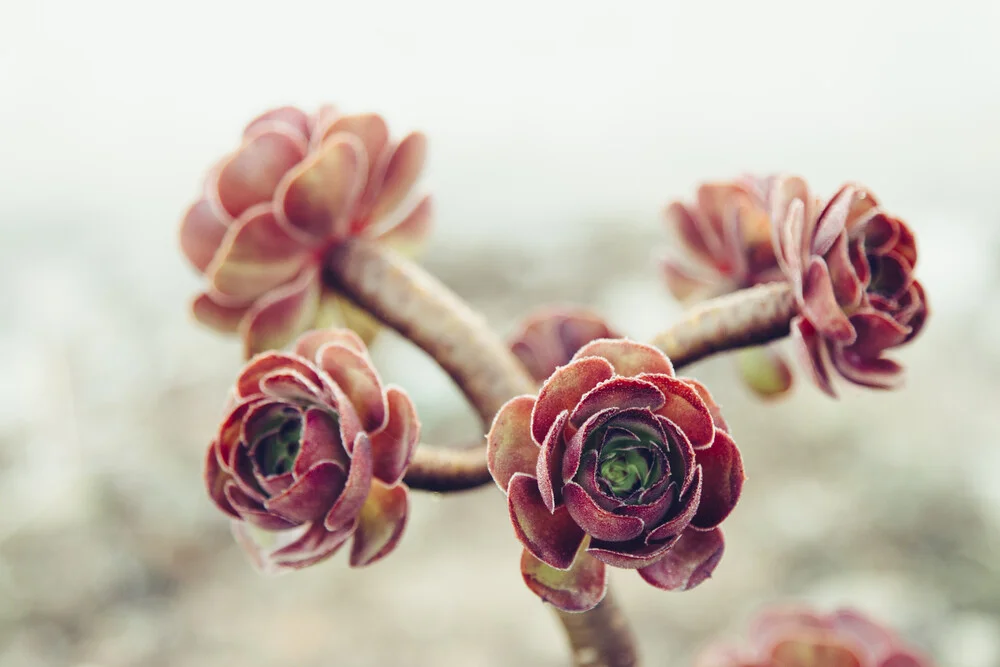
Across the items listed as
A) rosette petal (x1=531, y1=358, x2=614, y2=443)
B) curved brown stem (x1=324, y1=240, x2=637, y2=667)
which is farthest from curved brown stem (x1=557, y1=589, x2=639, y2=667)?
rosette petal (x1=531, y1=358, x2=614, y2=443)

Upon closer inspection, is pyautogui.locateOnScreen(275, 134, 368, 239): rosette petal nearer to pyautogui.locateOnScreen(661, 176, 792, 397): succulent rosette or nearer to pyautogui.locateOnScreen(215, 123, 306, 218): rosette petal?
pyautogui.locateOnScreen(215, 123, 306, 218): rosette petal

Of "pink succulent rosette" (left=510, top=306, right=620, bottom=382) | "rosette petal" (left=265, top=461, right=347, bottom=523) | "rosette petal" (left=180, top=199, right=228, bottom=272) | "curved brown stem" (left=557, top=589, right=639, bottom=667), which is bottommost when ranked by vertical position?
"curved brown stem" (left=557, top=589, right=639, bottom=667)

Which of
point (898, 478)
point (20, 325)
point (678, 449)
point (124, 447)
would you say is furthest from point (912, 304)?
point (20, 325)

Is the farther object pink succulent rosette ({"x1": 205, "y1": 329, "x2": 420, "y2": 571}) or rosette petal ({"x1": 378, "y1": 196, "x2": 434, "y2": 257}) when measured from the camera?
rosette petal ({"x1": 378, "y1": 196, "x2": 434, "y2": 257})

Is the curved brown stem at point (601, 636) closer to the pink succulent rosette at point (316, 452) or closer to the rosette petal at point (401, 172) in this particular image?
the pink succulent rosette at point (316, 452)

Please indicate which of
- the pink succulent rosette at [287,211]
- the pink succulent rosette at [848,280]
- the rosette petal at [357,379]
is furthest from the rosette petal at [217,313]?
Answer: the pink succulent rosette at [848,280]

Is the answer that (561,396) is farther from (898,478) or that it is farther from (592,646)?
(898,478)
